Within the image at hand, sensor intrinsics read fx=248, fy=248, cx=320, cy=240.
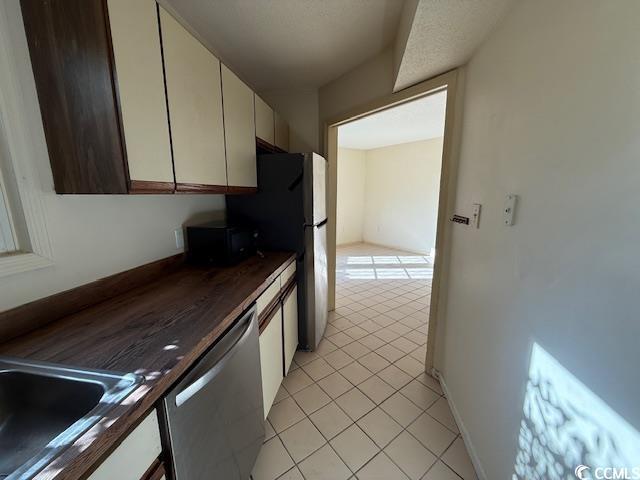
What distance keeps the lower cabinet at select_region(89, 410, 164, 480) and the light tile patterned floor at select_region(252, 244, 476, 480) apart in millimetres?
850

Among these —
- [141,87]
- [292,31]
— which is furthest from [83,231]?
[292,31]

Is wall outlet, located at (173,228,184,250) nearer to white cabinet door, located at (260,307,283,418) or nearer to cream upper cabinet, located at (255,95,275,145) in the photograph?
white cabinet door, located at (260,307,283,418)

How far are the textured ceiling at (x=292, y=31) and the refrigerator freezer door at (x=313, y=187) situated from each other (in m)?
0.78

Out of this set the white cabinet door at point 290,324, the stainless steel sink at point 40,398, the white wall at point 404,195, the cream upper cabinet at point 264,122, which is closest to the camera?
the stainless steel sink at point 40,398

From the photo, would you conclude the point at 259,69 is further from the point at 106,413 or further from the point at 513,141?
the point at 106,413

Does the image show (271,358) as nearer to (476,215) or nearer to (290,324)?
(290,324)

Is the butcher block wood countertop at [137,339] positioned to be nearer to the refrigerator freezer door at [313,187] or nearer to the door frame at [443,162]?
the refrigerator freezer door at [313,187]

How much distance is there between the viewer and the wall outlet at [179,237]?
1498 millimetres

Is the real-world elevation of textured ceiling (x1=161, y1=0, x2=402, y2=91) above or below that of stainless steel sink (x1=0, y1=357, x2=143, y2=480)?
above

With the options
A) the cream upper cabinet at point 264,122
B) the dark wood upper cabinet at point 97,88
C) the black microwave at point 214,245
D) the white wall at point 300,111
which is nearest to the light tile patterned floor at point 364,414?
the black microwave at point 214,245

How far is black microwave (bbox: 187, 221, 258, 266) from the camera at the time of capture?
59.2 inches

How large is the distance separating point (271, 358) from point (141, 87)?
139 centimetres

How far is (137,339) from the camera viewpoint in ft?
2.63

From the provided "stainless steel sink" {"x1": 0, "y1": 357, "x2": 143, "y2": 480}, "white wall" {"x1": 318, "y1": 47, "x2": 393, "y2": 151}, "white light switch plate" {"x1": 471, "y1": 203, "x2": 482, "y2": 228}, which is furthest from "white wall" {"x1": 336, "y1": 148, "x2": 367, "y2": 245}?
"stainless steel sink" {"x1": 0, "y1": 357, "x2": 143, "y2": 480}
